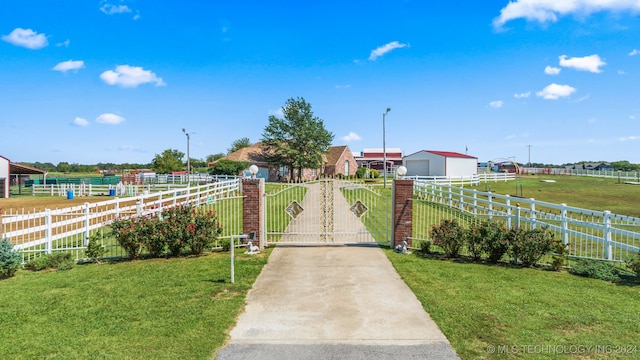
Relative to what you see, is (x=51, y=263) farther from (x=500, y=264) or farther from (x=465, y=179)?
(x=465, y=179)

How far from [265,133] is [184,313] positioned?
Result: 4420 centimetres

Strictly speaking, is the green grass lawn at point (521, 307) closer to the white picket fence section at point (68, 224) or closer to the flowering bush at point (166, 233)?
the flowering bush at point (166, 233)

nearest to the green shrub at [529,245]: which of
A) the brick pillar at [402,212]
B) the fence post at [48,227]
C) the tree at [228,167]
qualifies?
the brick pillar at [402,212]

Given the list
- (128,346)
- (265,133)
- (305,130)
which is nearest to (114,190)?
(265,133)

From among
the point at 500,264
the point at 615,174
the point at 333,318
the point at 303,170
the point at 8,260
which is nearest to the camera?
the point at 333,318

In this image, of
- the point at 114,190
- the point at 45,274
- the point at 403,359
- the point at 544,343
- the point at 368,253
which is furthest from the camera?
the point at 114,190

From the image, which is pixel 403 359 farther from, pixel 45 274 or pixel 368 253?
pixel 45 274

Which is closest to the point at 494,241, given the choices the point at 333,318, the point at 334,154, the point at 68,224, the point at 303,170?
the point at 333,318

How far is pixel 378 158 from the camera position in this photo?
79.7 m

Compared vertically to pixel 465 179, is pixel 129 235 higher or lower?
lower

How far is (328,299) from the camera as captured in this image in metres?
6.59

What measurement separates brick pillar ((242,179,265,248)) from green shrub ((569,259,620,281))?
25.7 feet

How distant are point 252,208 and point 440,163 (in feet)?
128

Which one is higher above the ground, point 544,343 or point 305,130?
point 305,130
